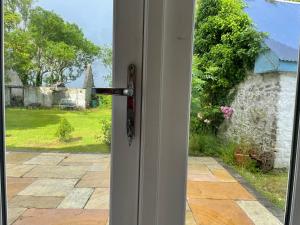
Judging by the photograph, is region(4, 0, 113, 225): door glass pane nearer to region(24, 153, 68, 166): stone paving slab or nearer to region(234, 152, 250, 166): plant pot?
region(24, 153, 68, 166): stone paving slab

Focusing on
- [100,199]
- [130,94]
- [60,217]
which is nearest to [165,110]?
[130,94]

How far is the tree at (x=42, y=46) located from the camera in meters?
0.80

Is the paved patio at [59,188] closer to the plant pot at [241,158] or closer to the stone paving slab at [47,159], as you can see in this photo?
the stone paving slab at [47,159]

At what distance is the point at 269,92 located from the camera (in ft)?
2.77

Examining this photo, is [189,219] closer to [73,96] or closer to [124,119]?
[124,119]

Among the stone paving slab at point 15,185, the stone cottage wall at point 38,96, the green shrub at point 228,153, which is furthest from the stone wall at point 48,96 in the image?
the green shrub at point 228,153

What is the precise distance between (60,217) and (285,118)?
738 millimetres

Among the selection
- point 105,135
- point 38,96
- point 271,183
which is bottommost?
point 271,183

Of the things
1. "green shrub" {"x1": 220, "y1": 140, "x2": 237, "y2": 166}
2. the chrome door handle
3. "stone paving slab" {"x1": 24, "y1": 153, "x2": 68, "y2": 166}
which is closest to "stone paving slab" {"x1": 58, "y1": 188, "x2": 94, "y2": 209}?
"stone paving slab" {"x1": 24, "y1": 153, "x2": 68, "y2": 166}

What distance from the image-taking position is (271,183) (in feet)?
2.80

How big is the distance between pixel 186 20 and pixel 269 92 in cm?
33

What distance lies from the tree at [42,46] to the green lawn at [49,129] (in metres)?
0.09

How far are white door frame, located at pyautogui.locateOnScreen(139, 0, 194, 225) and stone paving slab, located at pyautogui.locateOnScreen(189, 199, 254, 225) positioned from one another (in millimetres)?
49

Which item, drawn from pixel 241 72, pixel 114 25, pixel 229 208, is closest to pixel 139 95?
pixel 114 25
